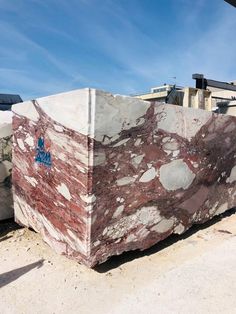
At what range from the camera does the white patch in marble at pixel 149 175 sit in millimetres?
3275

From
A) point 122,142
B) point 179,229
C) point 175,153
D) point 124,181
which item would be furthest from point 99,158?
point 179,229

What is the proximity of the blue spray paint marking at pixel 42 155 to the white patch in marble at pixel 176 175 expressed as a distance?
121cm

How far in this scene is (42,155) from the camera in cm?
341

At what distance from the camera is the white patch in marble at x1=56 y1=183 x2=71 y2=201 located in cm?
304

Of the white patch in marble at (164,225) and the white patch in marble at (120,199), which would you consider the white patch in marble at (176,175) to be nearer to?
the white patch in marble at (164,225)

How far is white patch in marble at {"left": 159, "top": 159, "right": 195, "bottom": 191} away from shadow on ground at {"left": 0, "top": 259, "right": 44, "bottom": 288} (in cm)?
157

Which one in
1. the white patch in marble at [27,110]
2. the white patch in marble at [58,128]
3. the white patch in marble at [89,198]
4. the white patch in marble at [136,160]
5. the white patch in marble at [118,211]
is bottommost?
the white patch in marble at [118,211]

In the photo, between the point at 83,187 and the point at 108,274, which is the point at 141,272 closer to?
the point at 108,274

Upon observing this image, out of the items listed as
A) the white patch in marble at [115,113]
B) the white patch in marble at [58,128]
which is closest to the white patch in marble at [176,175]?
the white patch in marble at [115,113]

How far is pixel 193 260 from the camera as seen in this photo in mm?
3320

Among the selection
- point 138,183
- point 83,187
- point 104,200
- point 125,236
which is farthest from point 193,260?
point 83,187

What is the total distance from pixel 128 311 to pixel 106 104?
1.69 metres

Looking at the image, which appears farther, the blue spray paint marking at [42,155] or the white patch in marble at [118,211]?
the blue spray paint marking at [42,155]

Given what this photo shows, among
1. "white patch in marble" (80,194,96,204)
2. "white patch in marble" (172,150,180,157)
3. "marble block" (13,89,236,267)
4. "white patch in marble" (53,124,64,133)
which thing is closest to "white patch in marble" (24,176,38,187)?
"marble block" (13,89,236,267)
